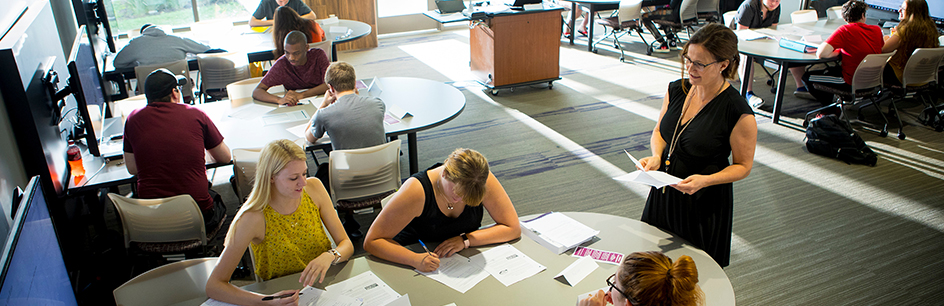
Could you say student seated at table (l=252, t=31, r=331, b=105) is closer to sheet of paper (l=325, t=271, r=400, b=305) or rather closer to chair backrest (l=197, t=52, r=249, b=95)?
chair backrest (l=197, t=52, r=249, b=95)

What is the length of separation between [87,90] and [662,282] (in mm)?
3599

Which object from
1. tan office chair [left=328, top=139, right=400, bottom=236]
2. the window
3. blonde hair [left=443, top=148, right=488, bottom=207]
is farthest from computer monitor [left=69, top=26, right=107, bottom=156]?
the window

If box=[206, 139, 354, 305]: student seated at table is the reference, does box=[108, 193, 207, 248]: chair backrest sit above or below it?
below

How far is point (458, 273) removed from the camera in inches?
90.2

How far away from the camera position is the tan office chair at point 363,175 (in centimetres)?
347

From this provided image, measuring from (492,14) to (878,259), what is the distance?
4474mm

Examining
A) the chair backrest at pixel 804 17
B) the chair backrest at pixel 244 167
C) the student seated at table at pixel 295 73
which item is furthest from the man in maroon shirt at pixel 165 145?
the chair backrest at pixel 804 17

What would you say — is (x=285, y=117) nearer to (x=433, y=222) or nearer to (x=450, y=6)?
(x=433, y=222)

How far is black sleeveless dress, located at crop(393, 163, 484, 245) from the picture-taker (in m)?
2.50

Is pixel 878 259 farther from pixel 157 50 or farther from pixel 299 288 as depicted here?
pixel 157 50

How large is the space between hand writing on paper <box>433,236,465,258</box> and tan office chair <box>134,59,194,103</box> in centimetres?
356

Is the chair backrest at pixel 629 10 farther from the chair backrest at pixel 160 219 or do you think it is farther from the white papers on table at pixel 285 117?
the chair backrest at pixel 160 219

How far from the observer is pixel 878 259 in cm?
363

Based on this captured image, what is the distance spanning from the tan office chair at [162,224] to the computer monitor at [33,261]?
1.11 meters
